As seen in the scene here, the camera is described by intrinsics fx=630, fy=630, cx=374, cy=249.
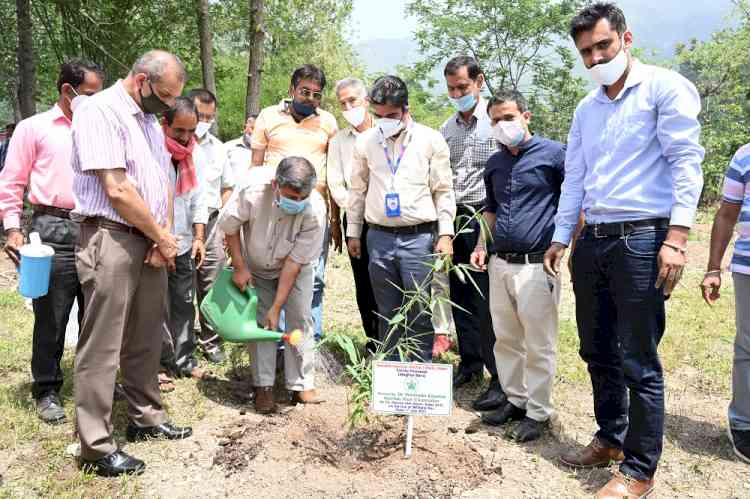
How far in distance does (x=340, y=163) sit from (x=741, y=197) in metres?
2.58

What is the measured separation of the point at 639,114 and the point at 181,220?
→ 2884mm

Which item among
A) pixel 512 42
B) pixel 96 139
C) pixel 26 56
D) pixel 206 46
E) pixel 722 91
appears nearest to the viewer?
pixel 96 139

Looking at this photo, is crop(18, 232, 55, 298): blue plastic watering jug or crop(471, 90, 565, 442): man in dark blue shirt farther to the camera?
crop(471, 90, 565, 442): man in dark blue shirt

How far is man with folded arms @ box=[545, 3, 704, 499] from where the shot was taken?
8.64 ft

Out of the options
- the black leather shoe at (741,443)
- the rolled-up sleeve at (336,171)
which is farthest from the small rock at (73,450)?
the black leather shoe at (741,443)

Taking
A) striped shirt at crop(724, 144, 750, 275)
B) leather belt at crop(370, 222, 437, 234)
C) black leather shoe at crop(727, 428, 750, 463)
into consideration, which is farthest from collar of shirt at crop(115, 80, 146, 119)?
black leather shoe at crop(727, 428, 750, 463)

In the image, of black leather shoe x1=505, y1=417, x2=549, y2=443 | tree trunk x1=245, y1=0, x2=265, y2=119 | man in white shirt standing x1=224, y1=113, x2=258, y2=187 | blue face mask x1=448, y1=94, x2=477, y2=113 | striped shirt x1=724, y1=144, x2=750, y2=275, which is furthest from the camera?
tree trunk x1=245, y1=0, x2=265, y2=119

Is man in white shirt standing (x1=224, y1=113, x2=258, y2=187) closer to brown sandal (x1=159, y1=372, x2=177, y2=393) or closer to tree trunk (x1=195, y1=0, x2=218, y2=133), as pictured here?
brown sandal (x1=159, y1=372, x2=177, y2=393)

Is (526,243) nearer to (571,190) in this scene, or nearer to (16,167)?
(571,190)

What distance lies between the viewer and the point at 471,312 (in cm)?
443

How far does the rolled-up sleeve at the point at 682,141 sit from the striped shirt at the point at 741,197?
1000 millimetres

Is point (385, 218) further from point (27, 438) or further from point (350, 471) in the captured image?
point (27, 438)

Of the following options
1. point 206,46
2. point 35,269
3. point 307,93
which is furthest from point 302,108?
point 206,46

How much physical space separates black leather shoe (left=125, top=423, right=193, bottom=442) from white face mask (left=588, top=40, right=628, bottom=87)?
287cm
